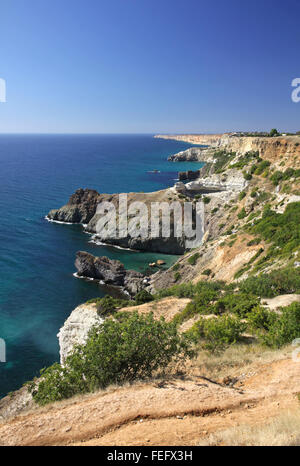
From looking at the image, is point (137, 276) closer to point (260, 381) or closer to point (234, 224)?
point (234, 224)

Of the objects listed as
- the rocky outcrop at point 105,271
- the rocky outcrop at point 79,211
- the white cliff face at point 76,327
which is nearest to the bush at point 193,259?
the rocky outcrop at point 105,271

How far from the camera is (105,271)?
4472cm

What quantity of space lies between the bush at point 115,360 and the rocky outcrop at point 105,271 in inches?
1195

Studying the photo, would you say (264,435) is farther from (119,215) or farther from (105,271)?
(119,215)

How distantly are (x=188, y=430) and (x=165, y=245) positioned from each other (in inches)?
1907

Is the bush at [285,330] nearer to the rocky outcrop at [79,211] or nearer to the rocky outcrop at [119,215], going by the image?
the rocky outcrop at [119,215]

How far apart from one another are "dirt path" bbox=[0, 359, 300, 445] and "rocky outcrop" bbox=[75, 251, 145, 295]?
32.4 metres

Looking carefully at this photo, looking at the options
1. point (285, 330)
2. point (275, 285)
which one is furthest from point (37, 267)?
point (285, 330)

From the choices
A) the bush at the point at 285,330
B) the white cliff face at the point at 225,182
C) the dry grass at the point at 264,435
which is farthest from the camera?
the white cliff face at the point at 225,182

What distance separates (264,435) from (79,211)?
69.0 metres

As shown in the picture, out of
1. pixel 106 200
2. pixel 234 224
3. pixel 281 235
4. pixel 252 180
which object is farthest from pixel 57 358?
pixel 106 200

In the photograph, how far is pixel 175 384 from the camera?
11.4m

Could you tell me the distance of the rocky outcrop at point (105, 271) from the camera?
43.9 m

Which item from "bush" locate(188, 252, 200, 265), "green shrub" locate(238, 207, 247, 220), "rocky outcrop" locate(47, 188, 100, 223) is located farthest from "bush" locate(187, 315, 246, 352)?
"rocky outcrop" locate(47, 188, 100, 223)
